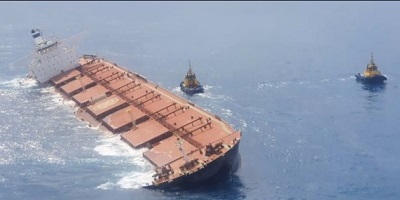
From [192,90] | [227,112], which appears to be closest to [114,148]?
[227,112]

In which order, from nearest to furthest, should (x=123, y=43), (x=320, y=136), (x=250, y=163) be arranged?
(x=250, y=163), (x=320, y=136), (x=123, y=43)

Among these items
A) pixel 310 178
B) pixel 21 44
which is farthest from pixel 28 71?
pixel 310 178

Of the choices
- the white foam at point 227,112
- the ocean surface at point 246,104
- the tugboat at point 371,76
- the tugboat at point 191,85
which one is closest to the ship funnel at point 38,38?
the ocean surface at point 246,104

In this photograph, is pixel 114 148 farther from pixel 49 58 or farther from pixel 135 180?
pixel 49 58

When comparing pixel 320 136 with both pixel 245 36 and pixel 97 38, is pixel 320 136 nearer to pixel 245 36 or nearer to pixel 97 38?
pixel 245 36

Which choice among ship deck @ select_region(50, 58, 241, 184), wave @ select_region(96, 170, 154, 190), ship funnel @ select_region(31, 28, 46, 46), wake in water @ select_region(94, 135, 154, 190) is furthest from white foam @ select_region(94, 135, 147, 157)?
ship funnel @ select_region(31, 28, 46, 46)

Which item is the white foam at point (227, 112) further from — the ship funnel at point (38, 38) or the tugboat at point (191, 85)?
the ship funnel at point (38, 38)
